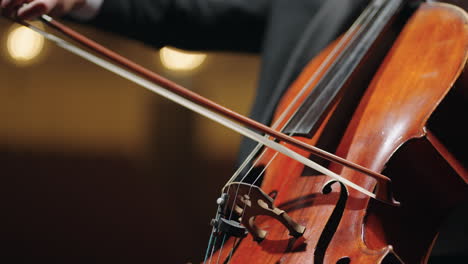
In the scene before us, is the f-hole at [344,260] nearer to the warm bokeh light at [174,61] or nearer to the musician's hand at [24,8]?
the musician's hand at [24,8]

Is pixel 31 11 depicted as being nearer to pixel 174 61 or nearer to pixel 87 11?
pixel 87 11

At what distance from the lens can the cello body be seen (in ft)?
1.35

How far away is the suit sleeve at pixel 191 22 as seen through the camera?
736 mm

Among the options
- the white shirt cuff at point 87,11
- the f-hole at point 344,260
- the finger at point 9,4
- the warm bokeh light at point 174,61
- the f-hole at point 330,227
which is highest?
A: the warm bokeh light at point 174,61

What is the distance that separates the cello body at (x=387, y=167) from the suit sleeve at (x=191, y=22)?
11.9 inches

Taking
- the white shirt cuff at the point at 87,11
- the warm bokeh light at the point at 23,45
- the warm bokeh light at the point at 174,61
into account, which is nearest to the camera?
the white shirt cuff at the point at 87,11

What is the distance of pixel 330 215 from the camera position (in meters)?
0.42

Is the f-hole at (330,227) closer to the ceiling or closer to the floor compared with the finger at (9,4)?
closer to the floor

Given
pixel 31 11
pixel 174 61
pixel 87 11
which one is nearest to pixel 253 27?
pixel 87 11

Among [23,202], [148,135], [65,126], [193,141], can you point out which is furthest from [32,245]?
[193,141]

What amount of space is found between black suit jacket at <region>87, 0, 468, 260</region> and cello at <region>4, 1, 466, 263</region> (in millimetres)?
194

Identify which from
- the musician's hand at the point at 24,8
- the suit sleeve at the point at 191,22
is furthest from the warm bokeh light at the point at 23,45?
the musician's hand at the point at 24,8

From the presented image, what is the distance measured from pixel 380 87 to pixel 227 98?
1.08 m

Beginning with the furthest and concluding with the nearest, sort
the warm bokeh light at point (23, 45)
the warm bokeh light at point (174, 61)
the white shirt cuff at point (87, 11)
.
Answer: the warm bokeh light at point (174, 61) < the warm bokeh light at point (23, 45) < the white shirt cuff at point (87, 11)
